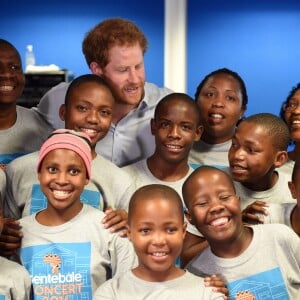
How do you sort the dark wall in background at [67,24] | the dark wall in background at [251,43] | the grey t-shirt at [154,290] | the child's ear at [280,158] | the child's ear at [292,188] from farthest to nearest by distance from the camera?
the dark wall in background at [251,43], the dark wall in background at [67,24], the child's ear at [280,158], the child's ear at [292,188], the grey t-shirt at [154,290]

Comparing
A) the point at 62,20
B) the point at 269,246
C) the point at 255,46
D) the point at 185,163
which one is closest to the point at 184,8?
the point at 255,46

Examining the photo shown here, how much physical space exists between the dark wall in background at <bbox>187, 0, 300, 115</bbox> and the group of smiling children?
12.8 ft

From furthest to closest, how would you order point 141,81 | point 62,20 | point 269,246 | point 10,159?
point 62,20, point 141,81, point 10,159, point 269,246

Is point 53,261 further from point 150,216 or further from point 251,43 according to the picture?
point 251,43

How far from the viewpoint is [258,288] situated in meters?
2.19

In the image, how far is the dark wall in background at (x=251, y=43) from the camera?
655cm

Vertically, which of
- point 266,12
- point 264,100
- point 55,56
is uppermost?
point 266,12

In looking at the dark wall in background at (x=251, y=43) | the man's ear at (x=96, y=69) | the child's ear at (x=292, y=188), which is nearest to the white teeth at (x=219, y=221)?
the child's ear at (x=292, y=188)

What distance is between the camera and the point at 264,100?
6586 millimetres

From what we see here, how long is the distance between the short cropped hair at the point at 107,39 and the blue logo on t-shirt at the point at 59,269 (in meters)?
1.17

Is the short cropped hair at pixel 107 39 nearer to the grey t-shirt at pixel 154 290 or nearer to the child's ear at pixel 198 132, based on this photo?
the child's ear at pixel 198 132

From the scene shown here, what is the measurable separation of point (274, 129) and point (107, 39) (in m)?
1.00

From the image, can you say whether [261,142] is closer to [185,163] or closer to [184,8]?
[185,163]

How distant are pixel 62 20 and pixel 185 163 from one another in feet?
13.6
